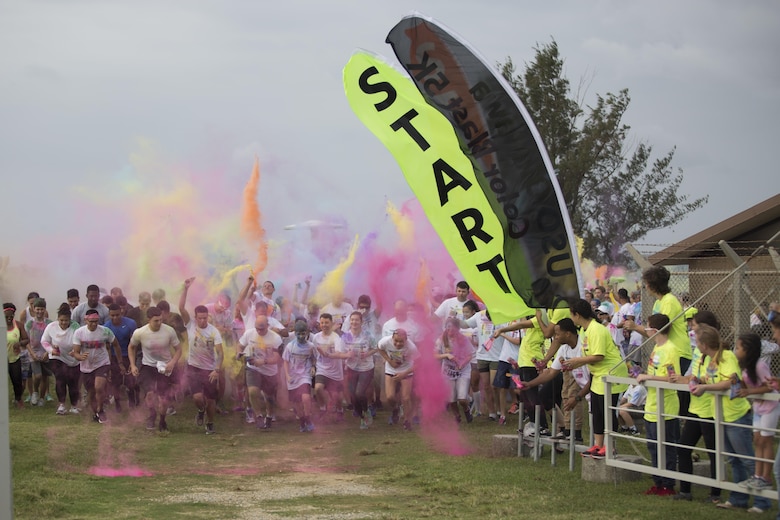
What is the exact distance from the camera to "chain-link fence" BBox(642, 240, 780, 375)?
11547 mm

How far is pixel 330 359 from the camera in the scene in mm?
14320

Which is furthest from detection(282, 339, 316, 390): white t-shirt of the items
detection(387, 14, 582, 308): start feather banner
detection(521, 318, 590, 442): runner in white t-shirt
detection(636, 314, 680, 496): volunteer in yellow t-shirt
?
detection(636, 314, 680, 496): volunteer in yellow t-shirt

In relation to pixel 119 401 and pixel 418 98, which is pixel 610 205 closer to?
pixel 119 401

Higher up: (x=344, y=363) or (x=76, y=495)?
(x=344, y=363)

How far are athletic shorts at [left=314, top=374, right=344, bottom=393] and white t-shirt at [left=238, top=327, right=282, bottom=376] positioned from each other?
2.02 ft

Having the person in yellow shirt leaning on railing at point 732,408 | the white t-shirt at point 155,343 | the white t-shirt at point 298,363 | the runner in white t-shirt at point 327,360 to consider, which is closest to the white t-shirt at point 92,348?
the white t-shirt at point 155,343

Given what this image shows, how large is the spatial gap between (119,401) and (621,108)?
19641 millimetres

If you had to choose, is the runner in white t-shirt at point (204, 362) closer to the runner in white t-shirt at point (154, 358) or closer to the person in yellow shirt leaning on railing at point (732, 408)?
the runner in white t-shirt at point (154, 358)

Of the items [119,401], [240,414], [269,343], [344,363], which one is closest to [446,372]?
[344,363]

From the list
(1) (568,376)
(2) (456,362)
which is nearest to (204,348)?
(2) (456,362)

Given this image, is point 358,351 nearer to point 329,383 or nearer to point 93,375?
point 329,383

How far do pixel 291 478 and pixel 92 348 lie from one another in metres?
5.14

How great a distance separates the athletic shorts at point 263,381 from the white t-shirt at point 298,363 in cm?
25

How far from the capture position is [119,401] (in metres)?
14.7
